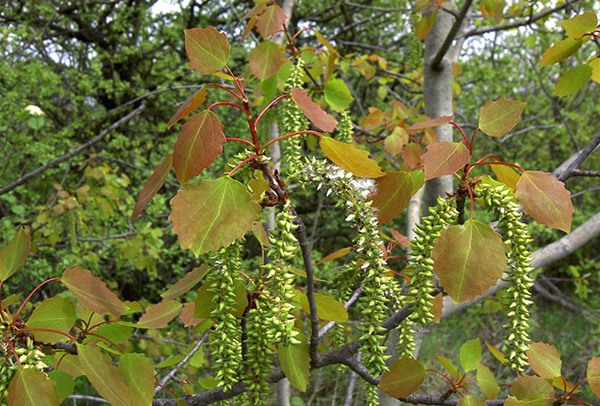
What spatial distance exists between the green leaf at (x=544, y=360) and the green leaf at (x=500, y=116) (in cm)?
45

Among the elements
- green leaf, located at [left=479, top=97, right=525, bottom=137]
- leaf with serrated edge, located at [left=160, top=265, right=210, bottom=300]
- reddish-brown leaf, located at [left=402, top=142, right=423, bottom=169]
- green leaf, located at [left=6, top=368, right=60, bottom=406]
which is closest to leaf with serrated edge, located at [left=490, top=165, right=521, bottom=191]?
green leaf, located at [left=479, top=97, right=525, bottom=137]

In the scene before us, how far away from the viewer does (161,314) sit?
3.45 feet

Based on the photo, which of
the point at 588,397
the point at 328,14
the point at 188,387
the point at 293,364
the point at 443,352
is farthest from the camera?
the point at 328,14

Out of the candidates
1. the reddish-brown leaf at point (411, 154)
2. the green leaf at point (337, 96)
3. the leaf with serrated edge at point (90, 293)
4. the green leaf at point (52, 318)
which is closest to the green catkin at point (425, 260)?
Answer: the leaf with serrated edge at point (90, 293)

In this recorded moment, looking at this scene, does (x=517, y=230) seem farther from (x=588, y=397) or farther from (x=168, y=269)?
(x=168, y=269)

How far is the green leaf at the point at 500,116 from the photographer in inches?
34.6

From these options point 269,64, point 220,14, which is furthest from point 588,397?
point 220,14

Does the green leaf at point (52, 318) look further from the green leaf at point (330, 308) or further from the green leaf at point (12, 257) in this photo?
the green leaf at point (330, 308)

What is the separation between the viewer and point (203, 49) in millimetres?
827

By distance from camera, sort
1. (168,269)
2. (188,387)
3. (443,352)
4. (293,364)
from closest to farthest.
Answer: (293,364) < (188,387) < (443,352) < (168,269)

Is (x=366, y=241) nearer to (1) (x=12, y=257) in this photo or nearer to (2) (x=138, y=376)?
(2) (x=138, y=376)

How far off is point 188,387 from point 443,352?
11.1ft

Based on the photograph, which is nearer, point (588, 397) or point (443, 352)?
point (588, 397)

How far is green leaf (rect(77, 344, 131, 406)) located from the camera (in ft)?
2.57
